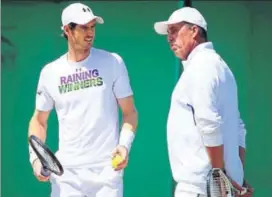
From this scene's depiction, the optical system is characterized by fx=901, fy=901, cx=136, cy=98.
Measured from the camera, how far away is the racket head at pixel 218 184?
4.72m

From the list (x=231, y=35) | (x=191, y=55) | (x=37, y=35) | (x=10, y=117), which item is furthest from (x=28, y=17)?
(x=191, y=55)

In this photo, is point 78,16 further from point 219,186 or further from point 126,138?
point 219,186

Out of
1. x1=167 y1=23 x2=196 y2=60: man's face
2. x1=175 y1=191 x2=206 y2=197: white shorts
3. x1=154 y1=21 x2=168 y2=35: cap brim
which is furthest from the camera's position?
x1=154 y1=21 x2=168 y2=35: cap brim

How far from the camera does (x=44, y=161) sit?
563cm

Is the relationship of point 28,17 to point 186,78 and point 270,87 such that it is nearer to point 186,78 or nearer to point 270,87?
point 270,87

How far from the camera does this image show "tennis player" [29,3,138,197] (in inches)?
224

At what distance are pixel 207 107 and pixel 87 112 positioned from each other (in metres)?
1.19

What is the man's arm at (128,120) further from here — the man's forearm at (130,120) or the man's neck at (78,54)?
the man's neck at (78,54)

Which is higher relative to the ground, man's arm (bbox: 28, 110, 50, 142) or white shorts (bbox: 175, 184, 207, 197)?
man's arm (bbox: 28, 110, 50, 142)

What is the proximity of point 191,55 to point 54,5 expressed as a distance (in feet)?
9.06

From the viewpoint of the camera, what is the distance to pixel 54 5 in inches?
296

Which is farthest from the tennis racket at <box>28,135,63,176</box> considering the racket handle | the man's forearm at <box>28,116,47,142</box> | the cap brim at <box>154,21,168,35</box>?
the cap brim at <box>154,21,168,35</box>

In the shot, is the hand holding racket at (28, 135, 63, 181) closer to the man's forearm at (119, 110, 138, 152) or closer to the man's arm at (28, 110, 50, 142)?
the man's arm at (28, 110, 50, 142)

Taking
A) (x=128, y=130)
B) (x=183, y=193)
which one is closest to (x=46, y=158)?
(x=128, y=130)
